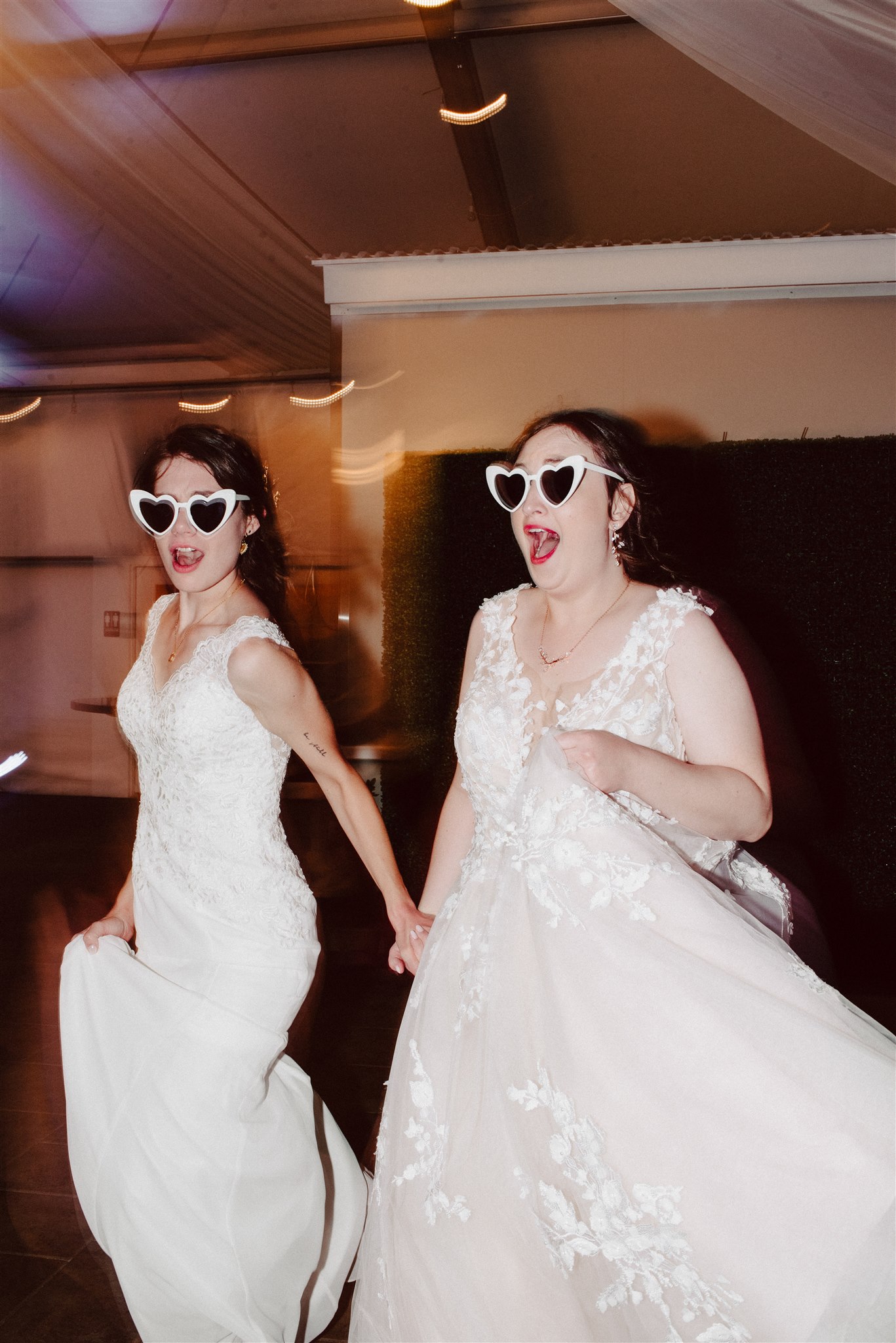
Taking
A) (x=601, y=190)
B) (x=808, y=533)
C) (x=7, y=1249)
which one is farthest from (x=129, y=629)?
(x=7, y=1249)

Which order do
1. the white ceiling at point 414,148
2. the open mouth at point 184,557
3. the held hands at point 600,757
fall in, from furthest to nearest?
the white ceiling at point 414,148, the open mouth at point 184,557, the held hands at point 600,757

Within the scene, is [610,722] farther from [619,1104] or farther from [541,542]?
[619,1104]

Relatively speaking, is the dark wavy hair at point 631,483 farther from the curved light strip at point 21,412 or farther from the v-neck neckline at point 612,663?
the curved light strip at point 21,412

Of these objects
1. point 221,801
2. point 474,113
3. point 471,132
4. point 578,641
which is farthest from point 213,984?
point 471,132

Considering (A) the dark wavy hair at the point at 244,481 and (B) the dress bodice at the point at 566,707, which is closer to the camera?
(B) the dress bodice at the point at 566,707

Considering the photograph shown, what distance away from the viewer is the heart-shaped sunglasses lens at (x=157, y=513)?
87.6 inches

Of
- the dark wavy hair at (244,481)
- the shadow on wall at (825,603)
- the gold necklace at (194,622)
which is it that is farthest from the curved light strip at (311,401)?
the gold necklace at (194,622)

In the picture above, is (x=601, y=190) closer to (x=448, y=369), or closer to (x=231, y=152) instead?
(x=448, y=369)

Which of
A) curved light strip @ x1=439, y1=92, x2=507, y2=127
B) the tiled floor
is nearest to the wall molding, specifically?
curved light strip @ x1=439, y1=92, x2=507, y2=127

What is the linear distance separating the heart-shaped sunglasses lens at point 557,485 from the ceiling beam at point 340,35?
3.48 meters

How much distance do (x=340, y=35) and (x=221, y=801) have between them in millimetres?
4017

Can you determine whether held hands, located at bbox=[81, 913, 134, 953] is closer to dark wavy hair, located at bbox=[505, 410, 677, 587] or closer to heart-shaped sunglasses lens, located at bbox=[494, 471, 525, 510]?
heart-shaped sunglasses lens, located at bbox=[494, 471, 525, 510]

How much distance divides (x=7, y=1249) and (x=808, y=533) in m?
4.20

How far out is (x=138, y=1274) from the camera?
1948mm
